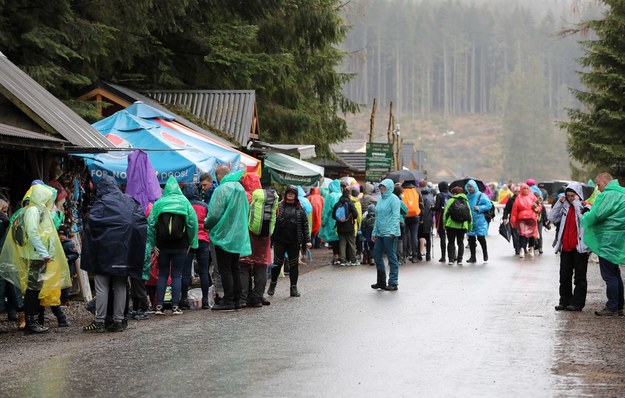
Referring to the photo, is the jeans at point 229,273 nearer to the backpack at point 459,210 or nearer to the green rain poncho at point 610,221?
the green rain poncho at point 610,221

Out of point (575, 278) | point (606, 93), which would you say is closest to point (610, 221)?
point (575, 278)

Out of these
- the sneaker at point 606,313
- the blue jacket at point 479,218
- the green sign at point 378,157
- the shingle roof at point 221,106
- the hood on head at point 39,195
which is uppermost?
the shingle roof at point 221,106

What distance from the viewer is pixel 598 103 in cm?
2936

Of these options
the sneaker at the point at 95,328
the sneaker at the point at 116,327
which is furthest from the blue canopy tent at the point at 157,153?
the sneaker at the point at 116,327

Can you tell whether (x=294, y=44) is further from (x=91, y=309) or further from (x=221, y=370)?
(x=221, y=370)

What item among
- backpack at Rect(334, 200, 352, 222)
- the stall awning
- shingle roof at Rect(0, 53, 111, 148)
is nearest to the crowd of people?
shingle roof at Rect(0, 53, 111, 148)

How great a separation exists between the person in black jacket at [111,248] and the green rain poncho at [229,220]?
1.81 meters

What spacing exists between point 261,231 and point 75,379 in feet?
20.2

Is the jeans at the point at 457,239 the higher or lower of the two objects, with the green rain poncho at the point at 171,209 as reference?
lower

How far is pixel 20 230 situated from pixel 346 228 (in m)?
11.6

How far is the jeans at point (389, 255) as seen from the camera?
16.6 meters

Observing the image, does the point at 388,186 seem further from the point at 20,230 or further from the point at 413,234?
the point at 413,234

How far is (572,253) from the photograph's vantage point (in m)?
13.9

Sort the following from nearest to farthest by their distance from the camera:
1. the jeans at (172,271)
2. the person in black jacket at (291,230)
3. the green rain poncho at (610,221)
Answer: the jeans at (172,271)
the green rain poncho at (610,221)
the person in black jacket at (291,230)
